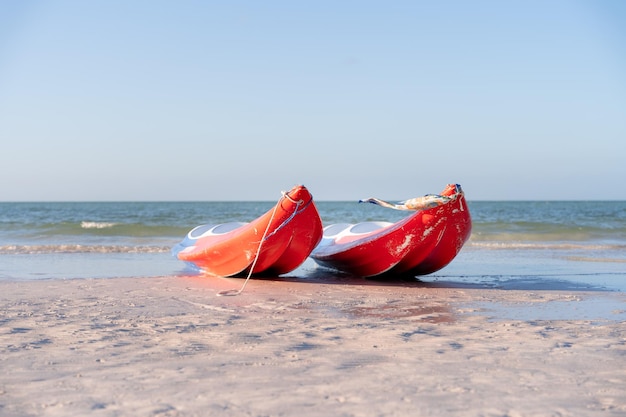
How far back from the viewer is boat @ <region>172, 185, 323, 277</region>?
274 inches

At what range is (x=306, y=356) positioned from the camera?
3439 mm

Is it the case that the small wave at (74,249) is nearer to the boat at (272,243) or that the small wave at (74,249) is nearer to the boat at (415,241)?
the boat at (272,243)

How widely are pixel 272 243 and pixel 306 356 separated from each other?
3.72 meters

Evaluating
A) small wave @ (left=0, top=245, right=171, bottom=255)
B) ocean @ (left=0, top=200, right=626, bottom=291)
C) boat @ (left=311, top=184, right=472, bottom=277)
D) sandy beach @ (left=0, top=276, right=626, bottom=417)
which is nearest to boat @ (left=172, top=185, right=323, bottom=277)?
ocean @ (left=0, top=200, right=626, bottom=291)

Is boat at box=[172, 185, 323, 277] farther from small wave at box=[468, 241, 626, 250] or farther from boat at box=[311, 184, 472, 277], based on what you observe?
small wave at box=[468, 241, 626, 250]

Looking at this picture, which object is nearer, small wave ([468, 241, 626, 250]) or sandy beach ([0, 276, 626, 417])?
sandy beach ([0, 276, 626, 417])

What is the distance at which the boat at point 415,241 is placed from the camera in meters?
6.95

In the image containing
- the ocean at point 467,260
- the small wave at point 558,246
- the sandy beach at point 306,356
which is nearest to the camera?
the sandy beach at point 306,356

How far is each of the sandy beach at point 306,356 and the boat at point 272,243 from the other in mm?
1274

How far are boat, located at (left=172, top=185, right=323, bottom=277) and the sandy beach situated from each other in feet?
4.18

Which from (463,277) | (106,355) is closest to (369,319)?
(106,355)

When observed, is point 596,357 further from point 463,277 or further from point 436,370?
point 463,277

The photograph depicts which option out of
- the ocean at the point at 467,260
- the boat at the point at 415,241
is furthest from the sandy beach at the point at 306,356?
the ocean at the point at 467,260

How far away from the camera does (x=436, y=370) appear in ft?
10.4
